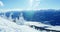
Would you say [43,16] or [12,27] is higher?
[43,16]

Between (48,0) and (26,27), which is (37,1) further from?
(26,27)

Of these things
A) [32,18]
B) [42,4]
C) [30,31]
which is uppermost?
[42,4]

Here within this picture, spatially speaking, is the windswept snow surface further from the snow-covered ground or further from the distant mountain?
the distant mountain

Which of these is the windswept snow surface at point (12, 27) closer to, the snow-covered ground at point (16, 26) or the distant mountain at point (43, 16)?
the snow-covered ground at point (16, 26)

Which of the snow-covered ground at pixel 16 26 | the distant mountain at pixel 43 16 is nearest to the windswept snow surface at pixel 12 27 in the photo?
the snow-covered ground at pixel 16 26

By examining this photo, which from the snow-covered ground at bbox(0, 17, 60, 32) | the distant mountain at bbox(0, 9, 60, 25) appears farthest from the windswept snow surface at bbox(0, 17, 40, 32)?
the distant mountain at bbox(0, 9, 60, 25)

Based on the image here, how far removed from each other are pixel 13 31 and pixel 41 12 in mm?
434

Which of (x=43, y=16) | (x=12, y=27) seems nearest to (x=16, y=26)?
(x=12, y=27)

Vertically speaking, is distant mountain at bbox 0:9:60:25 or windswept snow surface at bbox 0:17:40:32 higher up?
distant mountain at bbox 0:9:60:25

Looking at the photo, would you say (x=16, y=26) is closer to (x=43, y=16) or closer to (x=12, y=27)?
(x=12, y=27)

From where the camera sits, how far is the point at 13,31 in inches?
76.1

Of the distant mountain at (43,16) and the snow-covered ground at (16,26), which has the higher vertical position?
Result: the distant mountain at (43,16)

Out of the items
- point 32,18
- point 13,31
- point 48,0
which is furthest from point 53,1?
point 13,31

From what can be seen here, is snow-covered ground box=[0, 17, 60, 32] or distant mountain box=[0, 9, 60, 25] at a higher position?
distant mountain box=[0, 9, 60, 25]
